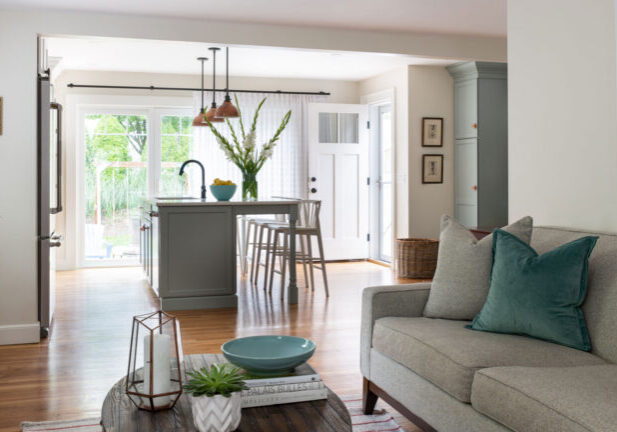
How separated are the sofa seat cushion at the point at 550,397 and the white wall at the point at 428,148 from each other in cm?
543

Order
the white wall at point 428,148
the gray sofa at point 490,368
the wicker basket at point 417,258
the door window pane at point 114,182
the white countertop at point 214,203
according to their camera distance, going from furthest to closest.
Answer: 1. the door window pane at point 114,182
2. the white wall at point 428,148
3. the wicker basket at point 417,258
4. the white countertop at point 214,203
5. the gray sofa at point 490,368

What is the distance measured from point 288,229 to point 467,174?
2.57 m

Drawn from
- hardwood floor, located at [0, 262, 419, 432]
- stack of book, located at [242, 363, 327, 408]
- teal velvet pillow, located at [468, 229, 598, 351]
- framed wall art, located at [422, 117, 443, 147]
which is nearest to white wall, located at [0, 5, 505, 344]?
hardwood floor, located at [0, 262, 419, 432]

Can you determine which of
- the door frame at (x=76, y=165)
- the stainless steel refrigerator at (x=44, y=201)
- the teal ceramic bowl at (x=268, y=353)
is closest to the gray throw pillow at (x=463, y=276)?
the teal ceramic bowl at (x=268, y=353)

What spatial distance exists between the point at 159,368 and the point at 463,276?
148cm

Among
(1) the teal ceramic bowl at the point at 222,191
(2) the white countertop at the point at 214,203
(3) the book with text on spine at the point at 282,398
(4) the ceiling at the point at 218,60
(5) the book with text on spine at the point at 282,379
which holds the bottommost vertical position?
(3) the book with text on spine at the point at 282,398

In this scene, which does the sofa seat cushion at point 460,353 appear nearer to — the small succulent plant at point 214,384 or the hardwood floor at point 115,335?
the hardwood floor at point 115,335

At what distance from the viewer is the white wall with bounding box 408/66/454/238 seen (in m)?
7.56

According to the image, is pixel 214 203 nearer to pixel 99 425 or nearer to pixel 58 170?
pixel 58 170

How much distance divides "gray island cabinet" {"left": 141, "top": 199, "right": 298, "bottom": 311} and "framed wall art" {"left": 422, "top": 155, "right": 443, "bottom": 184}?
2.51 m

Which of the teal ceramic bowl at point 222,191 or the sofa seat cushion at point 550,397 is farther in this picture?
the teal ceramic bowl at point 222,191

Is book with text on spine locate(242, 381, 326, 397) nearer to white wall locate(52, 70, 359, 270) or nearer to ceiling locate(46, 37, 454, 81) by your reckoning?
ceiling locate(46, 37, 454, 81)

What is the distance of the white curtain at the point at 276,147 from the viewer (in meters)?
8.13

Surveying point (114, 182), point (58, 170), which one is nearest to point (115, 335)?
point (58, 170)
